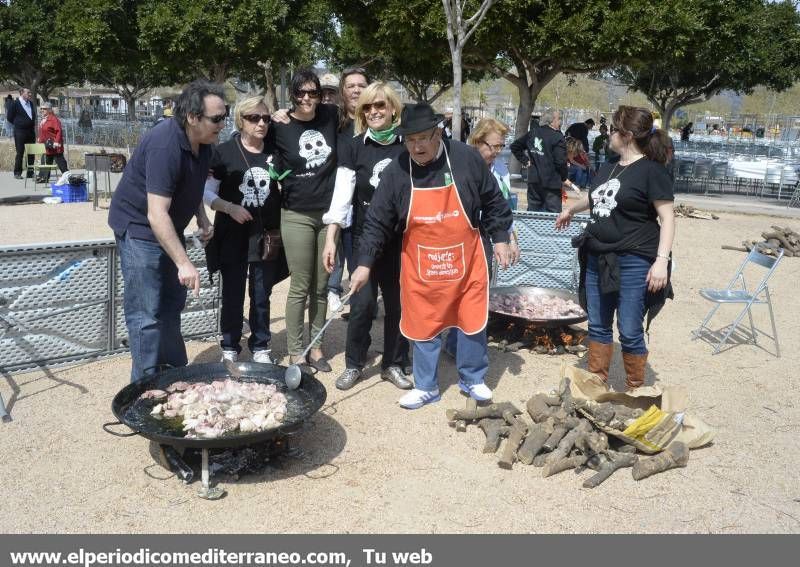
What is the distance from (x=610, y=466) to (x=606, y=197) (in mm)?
1666

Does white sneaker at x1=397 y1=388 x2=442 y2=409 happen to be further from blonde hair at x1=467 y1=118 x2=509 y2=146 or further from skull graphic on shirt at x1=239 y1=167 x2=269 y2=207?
blonde hair at x1=467 y1=118 x2=509 y2=146

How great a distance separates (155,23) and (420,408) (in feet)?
71.1

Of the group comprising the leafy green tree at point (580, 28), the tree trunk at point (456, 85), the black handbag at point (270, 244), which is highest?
the leafy green tree at point (580, 28)

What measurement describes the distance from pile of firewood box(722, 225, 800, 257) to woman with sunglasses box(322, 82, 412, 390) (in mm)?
7422

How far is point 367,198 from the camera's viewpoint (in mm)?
4969

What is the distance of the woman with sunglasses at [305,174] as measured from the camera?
4961 mm

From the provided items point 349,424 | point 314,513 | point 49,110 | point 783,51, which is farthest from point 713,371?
point 783,51

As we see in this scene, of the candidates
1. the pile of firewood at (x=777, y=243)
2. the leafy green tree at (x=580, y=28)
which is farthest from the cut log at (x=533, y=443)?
the leafy green tree at (x=580, y=28)

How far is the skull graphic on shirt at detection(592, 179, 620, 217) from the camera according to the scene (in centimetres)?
464

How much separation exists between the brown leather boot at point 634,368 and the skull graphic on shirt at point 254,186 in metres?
2.66

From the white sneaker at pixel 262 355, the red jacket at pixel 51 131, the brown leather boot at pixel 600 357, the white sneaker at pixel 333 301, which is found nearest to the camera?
the brown leather boot at pixel 600 357

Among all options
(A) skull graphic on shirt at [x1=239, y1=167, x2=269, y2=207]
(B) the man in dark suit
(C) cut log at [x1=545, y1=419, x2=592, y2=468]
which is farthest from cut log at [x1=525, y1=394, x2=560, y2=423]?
(B) the man in dark suit

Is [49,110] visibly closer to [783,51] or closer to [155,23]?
[155,23]

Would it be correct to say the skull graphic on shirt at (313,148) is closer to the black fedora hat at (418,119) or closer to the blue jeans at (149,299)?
the black fedora hat at (418,119)
